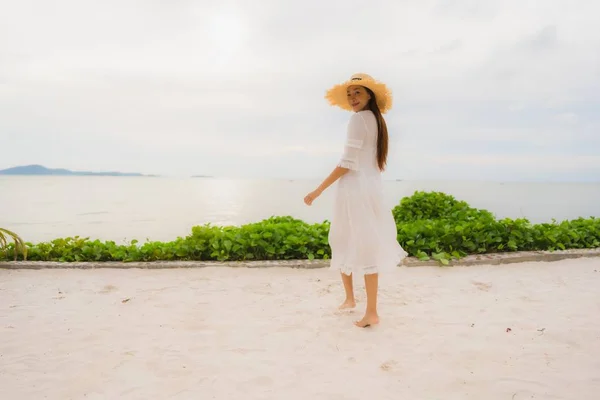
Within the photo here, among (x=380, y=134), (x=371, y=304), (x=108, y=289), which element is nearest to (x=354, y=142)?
(x=380, y=134)

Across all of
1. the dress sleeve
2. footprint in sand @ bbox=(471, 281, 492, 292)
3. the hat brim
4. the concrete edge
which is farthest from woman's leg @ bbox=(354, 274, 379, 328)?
the concrete edge

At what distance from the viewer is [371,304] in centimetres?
413

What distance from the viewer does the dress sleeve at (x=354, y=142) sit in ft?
12.8

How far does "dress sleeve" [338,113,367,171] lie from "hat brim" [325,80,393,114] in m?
0.33

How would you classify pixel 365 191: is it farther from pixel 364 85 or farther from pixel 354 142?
pixel 364 85

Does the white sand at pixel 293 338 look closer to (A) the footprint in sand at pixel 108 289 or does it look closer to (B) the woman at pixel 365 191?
(A) the footprint in sand at pixel 108 289

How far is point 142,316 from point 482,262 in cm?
511

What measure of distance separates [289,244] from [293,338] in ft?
9.47

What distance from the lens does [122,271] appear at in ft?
20.5

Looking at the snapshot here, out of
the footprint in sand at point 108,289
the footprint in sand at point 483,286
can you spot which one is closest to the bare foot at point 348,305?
the footprint in sand at point 483,286

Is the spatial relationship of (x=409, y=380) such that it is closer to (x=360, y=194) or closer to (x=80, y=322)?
(x=360, y=194)

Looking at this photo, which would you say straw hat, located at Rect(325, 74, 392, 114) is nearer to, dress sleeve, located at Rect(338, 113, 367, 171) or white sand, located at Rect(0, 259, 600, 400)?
dress sleeve, located at Rect(338, 113, 367, 171)

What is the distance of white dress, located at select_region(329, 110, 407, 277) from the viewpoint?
394 cm

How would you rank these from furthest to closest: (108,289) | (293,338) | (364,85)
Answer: (108,289) → (364,85) → (293,338)
